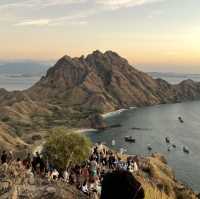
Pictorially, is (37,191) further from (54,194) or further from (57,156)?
(57,156)

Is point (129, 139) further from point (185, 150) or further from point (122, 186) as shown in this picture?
point (122, 186)

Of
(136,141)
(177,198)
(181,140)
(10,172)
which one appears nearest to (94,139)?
(136,141)

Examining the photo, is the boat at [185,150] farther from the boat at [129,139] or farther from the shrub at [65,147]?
the shrub at [65,147]

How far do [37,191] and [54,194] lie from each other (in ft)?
0.97

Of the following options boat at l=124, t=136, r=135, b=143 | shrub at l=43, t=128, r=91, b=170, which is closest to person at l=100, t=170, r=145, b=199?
shrub at l=43, t=128, r=91, b=170

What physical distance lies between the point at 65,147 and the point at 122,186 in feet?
149

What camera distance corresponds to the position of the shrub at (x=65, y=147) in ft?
150

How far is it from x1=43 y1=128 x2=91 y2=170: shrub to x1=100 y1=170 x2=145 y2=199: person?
3890 cm

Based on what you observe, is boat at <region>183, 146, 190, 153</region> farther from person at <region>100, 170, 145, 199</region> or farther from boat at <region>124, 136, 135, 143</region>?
person at <region>100, 170, 145, 199</region>

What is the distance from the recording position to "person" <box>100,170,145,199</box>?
4980 mm

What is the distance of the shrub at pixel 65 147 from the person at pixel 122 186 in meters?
38.9

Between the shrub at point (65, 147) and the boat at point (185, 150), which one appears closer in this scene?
the shrub at point (65, 147)

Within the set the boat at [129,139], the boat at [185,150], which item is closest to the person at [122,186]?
the boat at [185,150]

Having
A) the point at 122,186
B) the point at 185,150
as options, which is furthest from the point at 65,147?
the point at 185,150
